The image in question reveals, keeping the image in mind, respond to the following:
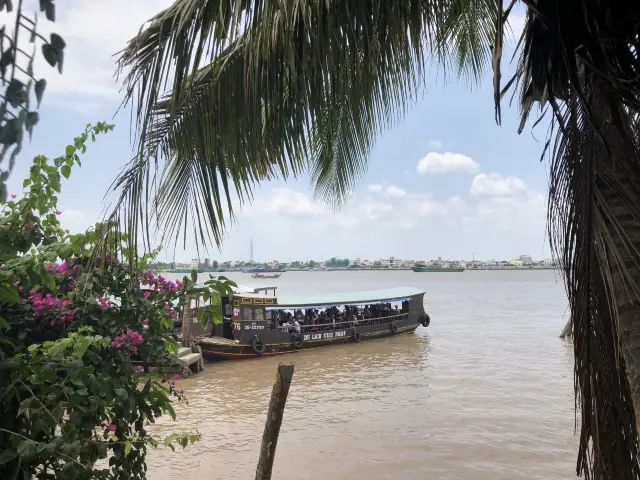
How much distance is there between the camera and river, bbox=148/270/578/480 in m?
8.41

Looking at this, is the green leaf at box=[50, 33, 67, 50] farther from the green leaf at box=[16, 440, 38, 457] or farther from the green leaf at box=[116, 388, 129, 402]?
the green leaf at box=[116, 388, 129, 402]

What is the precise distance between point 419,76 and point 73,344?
254cm

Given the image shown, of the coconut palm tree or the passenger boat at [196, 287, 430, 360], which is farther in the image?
the passenger boat at [196, 287, 430, 360]

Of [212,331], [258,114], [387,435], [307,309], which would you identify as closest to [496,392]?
[387,435]

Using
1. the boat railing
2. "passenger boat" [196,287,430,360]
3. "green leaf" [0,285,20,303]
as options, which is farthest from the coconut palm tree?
the boat railing

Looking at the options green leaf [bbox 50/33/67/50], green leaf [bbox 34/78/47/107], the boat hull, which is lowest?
the boat hull

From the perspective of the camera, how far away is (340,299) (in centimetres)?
2089

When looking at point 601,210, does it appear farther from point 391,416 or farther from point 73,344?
point 391,416

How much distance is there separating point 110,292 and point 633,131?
3.35 meters

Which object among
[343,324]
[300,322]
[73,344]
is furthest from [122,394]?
[343,324]

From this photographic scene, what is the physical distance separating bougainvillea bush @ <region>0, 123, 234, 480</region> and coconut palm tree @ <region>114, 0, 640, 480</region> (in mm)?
506

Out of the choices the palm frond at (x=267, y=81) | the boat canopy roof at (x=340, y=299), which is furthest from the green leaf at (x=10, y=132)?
the boat canopy roof at (x=340, y=299)

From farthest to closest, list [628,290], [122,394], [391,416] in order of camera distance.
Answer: [391,416] < [122,394] < [628,290]

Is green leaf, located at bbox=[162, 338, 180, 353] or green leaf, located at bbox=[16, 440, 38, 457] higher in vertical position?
green leaf, located at bbox=[162, 338, 180, 353]
